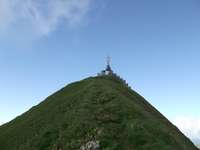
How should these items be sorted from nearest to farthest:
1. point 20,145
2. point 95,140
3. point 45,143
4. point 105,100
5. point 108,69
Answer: point 95,140 < point 45,143 < point 20,145 < point 105,100 < point 108,69

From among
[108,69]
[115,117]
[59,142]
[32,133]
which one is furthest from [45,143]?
[108,69]

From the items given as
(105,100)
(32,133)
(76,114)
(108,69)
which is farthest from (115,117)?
(108,69)

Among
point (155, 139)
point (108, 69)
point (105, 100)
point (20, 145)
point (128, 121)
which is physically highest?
point (108, 69)

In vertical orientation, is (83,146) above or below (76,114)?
below

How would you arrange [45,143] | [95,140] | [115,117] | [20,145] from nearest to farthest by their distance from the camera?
[95,140] < [45,143] < [115,117] < [20,145]

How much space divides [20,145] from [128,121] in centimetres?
1375

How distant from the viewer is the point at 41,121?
26.0 metres

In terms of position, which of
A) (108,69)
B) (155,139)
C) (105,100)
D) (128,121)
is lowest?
(155,139)

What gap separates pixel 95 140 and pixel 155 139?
5.13 m

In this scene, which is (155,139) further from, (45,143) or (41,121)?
(41,121)

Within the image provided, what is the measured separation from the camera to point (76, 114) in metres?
20.0

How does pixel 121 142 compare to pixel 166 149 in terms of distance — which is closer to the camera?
pixel 166 149

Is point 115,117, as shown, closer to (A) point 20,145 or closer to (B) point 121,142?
(B) point 121,142

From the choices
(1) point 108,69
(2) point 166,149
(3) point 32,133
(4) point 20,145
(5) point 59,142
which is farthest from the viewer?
(1) point 108,69
